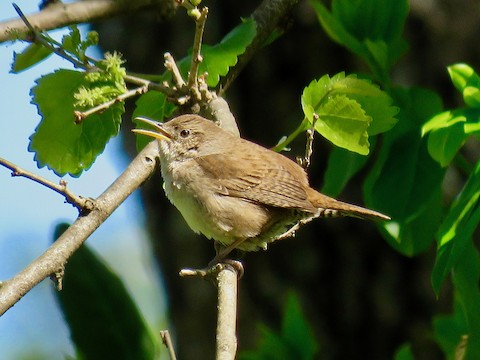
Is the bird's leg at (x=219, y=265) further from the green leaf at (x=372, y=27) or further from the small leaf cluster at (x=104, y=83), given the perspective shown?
the green leaf at (x=372, y=27)

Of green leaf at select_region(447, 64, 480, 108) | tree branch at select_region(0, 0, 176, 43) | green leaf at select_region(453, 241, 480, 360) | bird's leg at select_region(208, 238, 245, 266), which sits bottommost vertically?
green leaf at select_region(453, 241, 480, 360)

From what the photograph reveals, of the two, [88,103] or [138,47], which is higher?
[138,47]

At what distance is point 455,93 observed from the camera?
16.5 feet

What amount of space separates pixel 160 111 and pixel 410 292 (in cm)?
246

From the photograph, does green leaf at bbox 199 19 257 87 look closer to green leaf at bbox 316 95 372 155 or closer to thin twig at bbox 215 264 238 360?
green leaf at bbox 316 95 372 155

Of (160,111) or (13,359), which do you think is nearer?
(160,111)

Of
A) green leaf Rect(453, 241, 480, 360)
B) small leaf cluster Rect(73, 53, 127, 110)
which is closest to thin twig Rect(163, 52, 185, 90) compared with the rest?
small leaf cluster Rect(73, 53, 127, 110)

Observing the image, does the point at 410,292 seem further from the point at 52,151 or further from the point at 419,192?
the point at 52,151

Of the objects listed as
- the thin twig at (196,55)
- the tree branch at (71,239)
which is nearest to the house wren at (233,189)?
the thin twig at (196,55)

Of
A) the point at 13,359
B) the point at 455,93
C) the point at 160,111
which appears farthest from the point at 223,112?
the point at 13,359

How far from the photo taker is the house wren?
139 inches

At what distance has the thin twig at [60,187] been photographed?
2.46m

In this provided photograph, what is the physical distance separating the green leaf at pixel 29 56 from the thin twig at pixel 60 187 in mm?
721

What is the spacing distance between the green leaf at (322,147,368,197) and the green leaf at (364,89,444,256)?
0.24 ft
